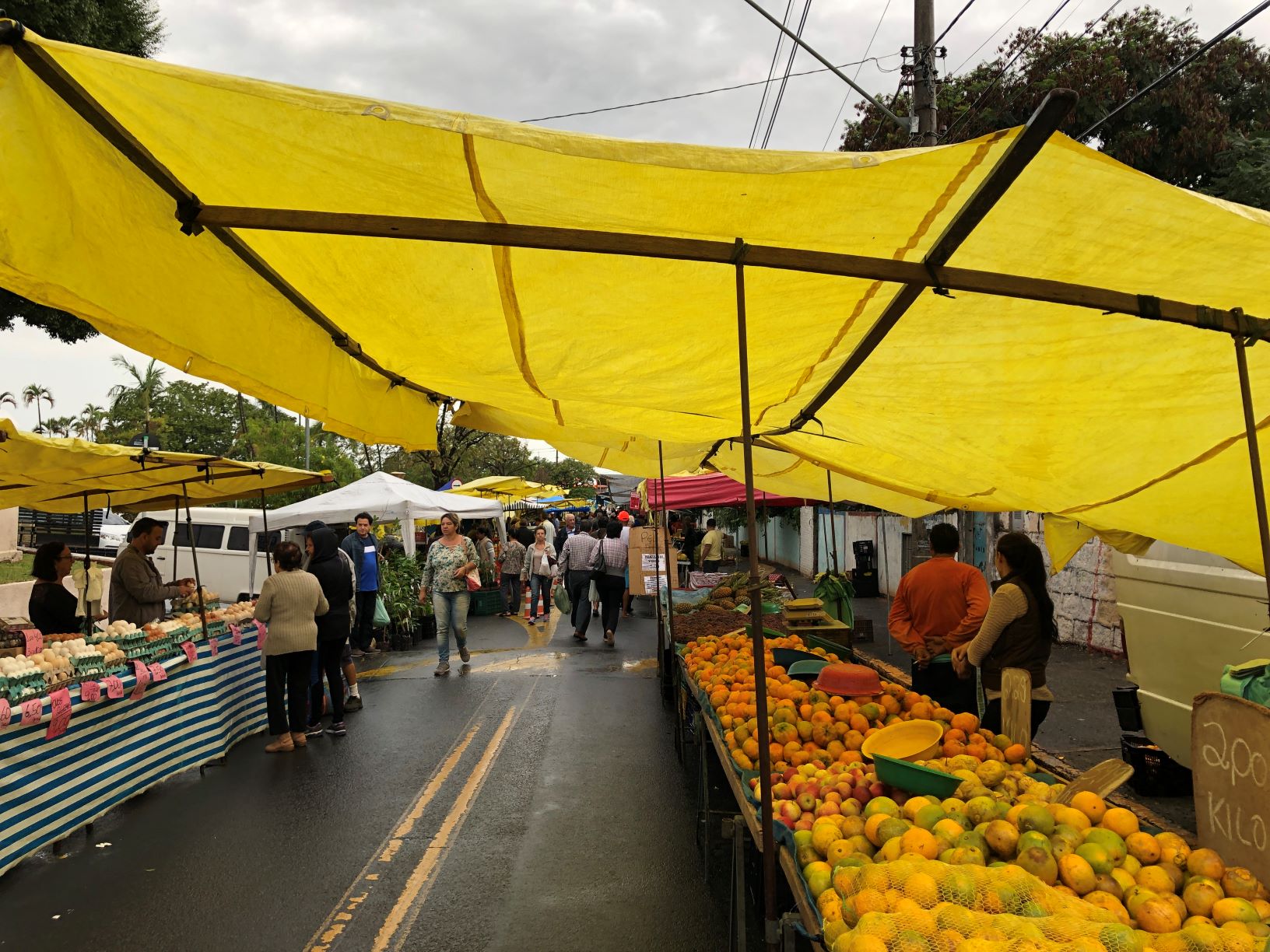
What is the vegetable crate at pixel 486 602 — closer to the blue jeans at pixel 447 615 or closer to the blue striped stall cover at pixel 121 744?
the blue jeans at pixel 447 615

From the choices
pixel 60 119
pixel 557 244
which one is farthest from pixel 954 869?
pixel 60 119

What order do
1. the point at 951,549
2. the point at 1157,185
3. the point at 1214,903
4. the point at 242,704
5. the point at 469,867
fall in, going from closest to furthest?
the point at 1157,185 → the point at 1214,903 → the point at 469,867 → the point at 951,549 → the point at 242,704

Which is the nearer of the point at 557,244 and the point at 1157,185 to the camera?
the point at 1157,185

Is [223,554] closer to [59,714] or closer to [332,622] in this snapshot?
[332,622]

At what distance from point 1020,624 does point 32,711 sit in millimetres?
6378

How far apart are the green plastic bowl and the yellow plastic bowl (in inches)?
17.1

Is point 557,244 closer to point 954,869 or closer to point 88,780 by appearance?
point 954,869

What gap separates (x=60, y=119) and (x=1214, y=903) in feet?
13.2

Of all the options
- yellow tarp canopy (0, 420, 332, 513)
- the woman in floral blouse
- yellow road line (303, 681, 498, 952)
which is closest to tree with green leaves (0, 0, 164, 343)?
yellow tarp canopy (0, 420, 332, 513)

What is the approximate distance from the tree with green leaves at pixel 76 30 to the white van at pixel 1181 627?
39.4 feet

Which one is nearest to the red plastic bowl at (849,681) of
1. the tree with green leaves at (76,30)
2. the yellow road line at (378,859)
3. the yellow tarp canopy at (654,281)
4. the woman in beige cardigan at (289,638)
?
the yellow tarp canopy at (654,281)

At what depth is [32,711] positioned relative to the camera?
16.9ft

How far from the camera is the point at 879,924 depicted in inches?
88.9

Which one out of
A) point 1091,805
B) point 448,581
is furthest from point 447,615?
point 1091,805
